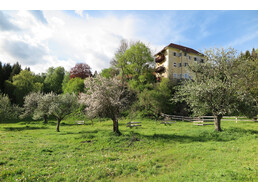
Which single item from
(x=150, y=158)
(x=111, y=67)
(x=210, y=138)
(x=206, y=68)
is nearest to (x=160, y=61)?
(x=111, y=67)

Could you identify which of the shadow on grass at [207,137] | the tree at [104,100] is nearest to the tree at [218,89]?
the shadow on grass at [207,137]

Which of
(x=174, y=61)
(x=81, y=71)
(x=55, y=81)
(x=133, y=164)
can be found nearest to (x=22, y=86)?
Result: (x=81, y=71)

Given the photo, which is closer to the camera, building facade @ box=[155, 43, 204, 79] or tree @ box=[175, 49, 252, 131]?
tree @ box=[175, 49, 252, 131]

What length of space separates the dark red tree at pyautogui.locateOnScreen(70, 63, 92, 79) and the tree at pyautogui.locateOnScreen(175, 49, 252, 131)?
163 ft

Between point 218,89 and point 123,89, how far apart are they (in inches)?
409

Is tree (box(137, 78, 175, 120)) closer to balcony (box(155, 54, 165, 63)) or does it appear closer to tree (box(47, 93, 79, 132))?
balcony (box(155, 54, 165, 63))

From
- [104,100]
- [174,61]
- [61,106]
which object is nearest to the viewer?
[104,100]

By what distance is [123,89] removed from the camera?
57.7ft

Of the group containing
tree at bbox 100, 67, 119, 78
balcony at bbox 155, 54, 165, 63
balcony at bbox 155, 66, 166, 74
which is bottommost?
tree at bbox 100, 67, 119, 78

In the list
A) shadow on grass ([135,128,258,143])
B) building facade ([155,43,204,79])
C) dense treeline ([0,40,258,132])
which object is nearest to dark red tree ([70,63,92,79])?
dense treeline ([0,40,258,132])

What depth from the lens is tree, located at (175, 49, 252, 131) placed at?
52.2 feet

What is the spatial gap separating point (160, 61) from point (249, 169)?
151 feet

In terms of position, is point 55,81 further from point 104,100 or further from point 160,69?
point 104,100

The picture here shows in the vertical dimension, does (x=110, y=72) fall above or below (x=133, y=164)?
above
